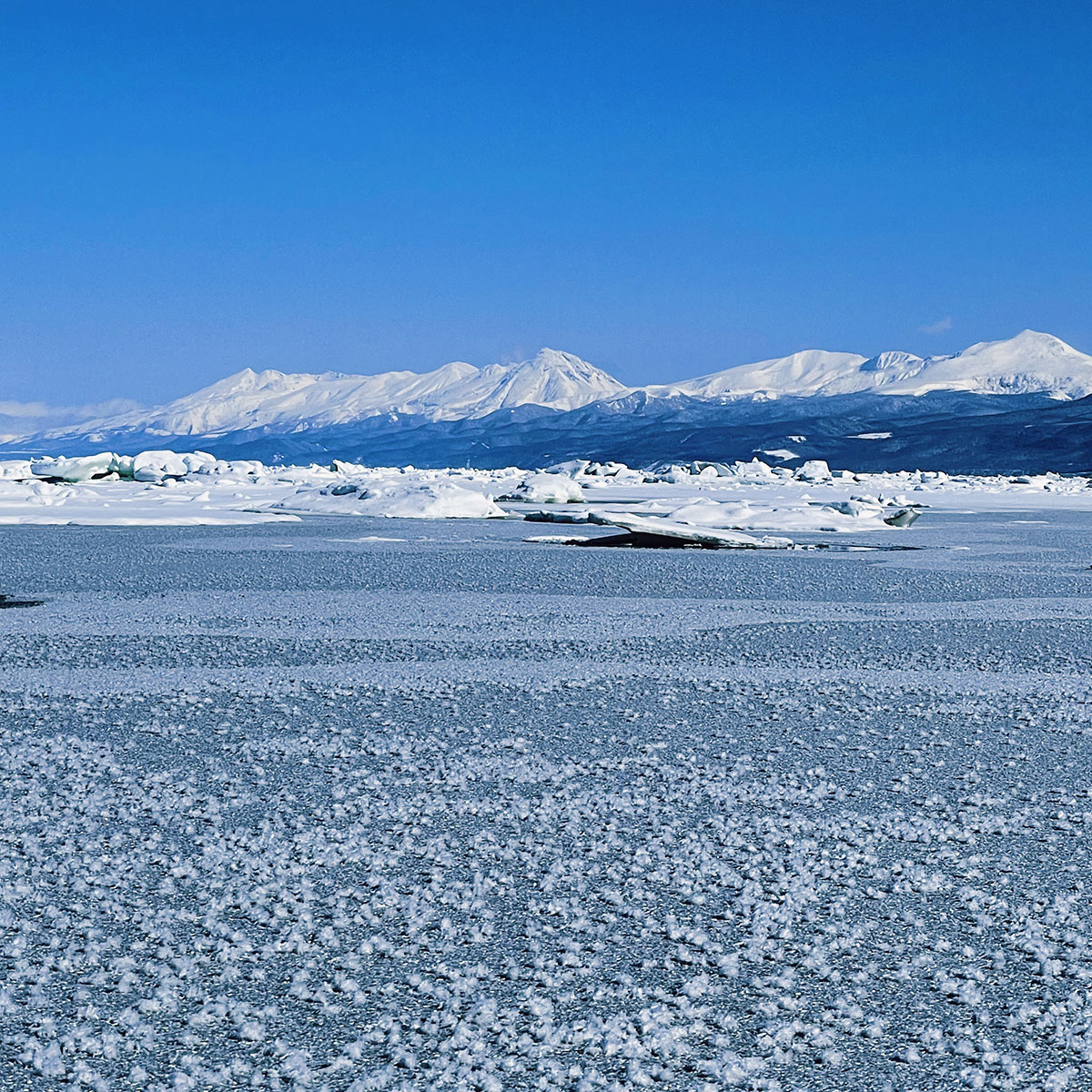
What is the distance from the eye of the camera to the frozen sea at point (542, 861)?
1975 millimetres

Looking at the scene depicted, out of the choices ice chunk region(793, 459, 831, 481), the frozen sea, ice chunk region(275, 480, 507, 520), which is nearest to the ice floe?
ice chunk region(275, 480, 507, 520)

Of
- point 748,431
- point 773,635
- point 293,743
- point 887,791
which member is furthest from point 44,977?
point 748,431

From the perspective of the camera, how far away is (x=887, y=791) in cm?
344

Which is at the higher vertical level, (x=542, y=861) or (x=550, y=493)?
(x=550, y=493)

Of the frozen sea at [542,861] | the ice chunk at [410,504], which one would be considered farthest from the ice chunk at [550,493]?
the frozen sea at [542,861]

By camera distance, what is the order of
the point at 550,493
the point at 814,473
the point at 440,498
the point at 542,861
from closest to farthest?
the point at 542,861
the point at 440,498
the point at 550,493
the point at 814,473

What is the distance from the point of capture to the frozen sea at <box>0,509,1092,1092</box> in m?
1.97

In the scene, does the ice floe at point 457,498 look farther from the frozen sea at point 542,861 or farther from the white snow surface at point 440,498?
the frozen sea at point 542,861

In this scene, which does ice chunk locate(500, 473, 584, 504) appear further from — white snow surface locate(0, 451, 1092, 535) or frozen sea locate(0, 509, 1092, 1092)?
frozen sea locate(0, 509, 1092, 1092)

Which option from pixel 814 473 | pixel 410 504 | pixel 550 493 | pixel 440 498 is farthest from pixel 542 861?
pixel 814 473

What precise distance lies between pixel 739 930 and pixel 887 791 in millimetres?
1185

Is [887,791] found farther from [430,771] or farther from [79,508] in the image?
[79,508]

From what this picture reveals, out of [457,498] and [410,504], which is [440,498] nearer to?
[457,498]

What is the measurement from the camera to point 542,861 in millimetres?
2846
